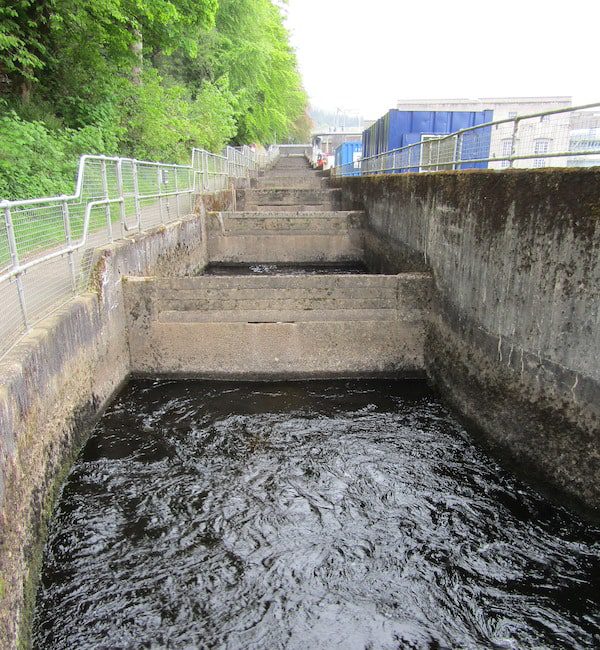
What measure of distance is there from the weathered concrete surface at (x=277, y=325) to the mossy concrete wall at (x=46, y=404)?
0.53 m

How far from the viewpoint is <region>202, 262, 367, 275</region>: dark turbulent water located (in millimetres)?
14945

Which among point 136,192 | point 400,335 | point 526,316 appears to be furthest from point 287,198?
point 526,316

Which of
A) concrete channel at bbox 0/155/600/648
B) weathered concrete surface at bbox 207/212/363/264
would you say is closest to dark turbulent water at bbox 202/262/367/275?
weathered concrete surface at bbox 207/212/363/264

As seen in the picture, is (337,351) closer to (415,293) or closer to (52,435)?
(415,293)

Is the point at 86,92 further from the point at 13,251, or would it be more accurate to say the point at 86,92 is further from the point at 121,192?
→ the point at 13,251

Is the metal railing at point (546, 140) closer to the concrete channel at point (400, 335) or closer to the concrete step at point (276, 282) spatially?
the concrete channel at point (400, 335)

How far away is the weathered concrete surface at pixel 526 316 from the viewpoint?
15.2ft

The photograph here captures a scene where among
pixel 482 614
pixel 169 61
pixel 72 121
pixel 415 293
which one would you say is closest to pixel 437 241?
pixel 415 293

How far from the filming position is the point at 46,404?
16.5ft

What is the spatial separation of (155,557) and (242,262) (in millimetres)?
12093

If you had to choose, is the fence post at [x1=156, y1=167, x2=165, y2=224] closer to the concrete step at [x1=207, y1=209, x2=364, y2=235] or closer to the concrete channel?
the concrete channel

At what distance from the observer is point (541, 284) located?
523 cm

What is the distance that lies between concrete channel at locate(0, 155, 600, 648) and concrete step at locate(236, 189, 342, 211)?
9725mm

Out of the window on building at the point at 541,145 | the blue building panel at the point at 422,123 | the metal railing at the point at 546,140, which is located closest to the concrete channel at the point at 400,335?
the metal railing at the point at 546,140
